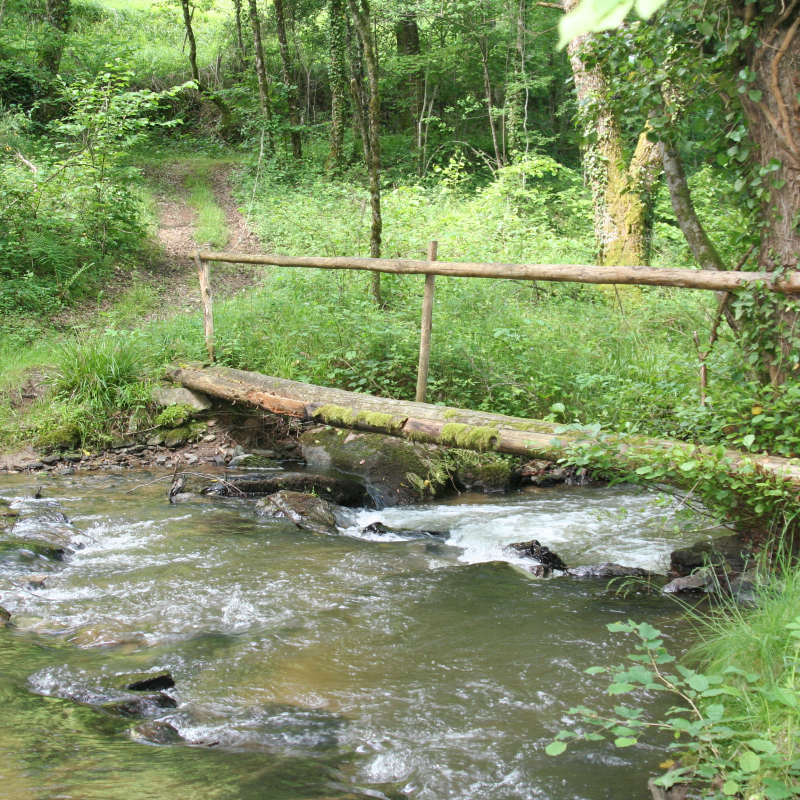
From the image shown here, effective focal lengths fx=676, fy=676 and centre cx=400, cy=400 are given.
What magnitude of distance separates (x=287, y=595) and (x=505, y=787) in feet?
6.41

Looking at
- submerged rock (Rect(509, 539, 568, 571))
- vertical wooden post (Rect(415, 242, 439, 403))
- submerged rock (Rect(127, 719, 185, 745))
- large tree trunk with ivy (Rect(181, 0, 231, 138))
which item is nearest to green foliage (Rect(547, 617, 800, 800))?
submerged rock (Rect(127, 719, 185, 745))

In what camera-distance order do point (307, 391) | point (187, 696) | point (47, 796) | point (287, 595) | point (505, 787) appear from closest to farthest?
point (47, 796) < point (505, 787) < point (187, 696) < point (287, 595) < point (307, 391)

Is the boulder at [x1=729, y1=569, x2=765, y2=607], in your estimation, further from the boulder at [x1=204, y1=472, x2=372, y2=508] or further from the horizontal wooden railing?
the boulder at [x1=204, y1=472, x2=372, y2=508]

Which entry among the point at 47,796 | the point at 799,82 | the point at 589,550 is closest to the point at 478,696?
the point at 47,796

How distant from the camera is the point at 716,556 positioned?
4133mm

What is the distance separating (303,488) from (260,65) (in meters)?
13.7

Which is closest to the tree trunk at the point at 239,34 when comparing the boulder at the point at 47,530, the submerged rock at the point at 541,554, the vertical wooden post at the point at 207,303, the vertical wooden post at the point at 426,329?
the vertical wooden post at the point at 207,303

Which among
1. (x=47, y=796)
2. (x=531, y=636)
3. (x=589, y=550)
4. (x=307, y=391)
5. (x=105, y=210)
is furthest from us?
(x=105, y=210)

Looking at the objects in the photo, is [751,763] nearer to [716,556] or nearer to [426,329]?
[716,556]

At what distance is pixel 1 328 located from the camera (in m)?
8.52

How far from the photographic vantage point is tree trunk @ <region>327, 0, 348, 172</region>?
16.2 meters

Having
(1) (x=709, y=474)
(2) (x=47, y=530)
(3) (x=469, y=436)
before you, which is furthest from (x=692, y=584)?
(2) (x=47, y=530)

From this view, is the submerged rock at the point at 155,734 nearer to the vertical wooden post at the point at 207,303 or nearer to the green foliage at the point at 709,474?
the green foliage at the point at 709,474

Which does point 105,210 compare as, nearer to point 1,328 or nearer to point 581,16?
point 1,328
